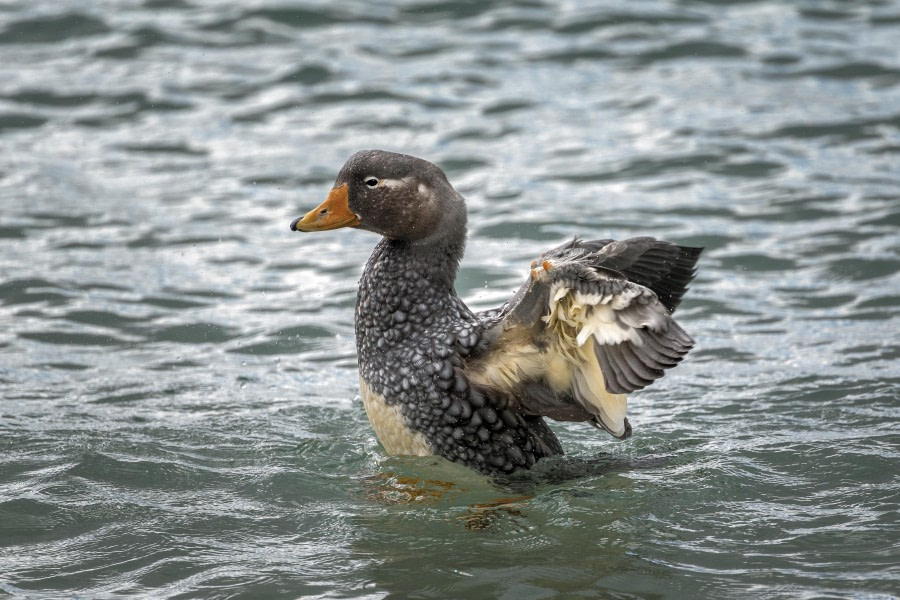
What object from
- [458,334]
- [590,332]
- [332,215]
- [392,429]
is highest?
[332,215]

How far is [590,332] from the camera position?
5.92 metres

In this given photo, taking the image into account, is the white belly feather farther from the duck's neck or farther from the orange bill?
the orange bill

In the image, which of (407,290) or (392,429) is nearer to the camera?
(392,429)

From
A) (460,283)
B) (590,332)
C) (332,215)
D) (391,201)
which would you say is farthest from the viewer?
(460,283)

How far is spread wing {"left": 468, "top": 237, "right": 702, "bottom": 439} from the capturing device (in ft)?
18.9

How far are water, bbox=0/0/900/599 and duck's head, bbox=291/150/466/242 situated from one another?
136cm

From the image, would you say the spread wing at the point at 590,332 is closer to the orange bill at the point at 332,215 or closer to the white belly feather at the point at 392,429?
the white belly feather at the point at 392,429

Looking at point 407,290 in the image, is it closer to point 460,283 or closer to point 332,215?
point 332,215

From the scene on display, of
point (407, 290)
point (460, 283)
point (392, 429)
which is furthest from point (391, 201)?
point (460, 283)

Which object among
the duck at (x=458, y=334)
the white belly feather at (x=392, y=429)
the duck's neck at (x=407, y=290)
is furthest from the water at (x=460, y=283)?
the duck's neck at (x=407, y=290)

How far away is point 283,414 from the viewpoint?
26.4 ft

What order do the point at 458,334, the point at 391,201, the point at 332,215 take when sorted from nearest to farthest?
1. the point at 458,334
2. the point at 391,201
3. the point at 332,215

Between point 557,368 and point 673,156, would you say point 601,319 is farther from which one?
point 673,156

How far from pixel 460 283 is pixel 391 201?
325 cm
